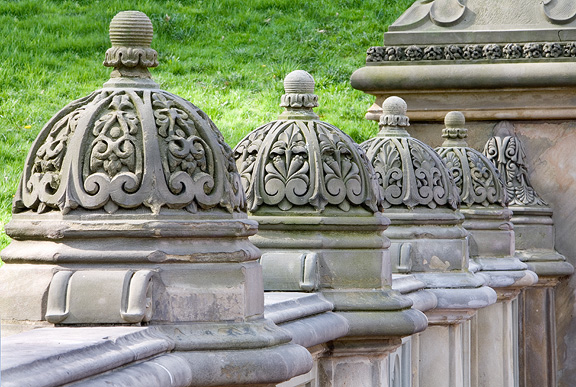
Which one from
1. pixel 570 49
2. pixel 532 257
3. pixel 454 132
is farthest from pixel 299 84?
pixel 532 257

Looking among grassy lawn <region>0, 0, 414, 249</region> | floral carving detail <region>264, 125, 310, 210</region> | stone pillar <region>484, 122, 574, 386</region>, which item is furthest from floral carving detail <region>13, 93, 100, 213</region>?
grassy lawn <region>0, 0, 414, 249</region>

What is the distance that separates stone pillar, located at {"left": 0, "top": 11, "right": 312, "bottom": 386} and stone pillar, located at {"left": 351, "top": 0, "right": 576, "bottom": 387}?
20.3ft

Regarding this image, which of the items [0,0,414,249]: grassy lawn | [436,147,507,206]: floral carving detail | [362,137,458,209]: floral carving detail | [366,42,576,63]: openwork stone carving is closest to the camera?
[362,137,458,209]: floral carving detail

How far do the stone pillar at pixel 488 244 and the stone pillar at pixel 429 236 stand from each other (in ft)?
3.89

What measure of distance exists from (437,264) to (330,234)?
5.72 ft

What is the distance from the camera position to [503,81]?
943cm

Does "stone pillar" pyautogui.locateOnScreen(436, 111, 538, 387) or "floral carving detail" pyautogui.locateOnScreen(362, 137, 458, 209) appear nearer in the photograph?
"floral carving detail" pyautogui.locateOnScreen(362, 137, 458, 209)

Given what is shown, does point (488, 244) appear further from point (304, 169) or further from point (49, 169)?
point (49, 169)

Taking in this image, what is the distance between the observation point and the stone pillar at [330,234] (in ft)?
15.8

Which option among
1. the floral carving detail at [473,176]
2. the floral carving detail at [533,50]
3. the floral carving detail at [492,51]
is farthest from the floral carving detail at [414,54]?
the floral carving detail at [473,176]

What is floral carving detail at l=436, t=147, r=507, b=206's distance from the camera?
25.7 feet

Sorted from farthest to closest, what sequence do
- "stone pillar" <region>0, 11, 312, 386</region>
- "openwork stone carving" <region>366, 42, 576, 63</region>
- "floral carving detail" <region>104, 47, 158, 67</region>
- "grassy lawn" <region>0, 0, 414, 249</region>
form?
"grassy lawn" <region>0, 0, 414, 249</region> → "openwork stone carving" <region>366, 42, 576, 63</region> → "floral carving detail" <region>104, 47, 158, 67</region> → "stone pillar" <region>0, 11, 312, 386</region>

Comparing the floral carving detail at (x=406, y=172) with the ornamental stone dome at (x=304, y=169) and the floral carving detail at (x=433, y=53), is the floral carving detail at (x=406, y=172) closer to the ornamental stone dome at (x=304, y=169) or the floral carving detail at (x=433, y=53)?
the ornamental stone dome at (x=304, y=169)

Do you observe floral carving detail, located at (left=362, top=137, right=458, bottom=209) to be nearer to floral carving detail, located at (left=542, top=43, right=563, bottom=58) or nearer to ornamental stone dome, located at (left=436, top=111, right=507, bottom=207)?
ornamental stone dome, located at (left=436, top=111, right=507, bottom=207)
